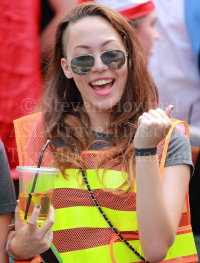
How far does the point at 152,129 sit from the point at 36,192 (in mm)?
538

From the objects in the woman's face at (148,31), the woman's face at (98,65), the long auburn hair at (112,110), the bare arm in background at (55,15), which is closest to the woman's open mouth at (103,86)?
the woman's face at (98,65)

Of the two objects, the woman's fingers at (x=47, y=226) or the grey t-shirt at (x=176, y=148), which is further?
the grey t-shirt at (x=176, y=148)

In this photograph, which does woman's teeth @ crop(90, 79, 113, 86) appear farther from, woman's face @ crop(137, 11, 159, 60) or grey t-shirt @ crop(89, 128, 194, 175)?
woman's face @ crop(137, 11, 159, 60)

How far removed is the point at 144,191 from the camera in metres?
1.92

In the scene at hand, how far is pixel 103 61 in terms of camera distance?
2.30 metres

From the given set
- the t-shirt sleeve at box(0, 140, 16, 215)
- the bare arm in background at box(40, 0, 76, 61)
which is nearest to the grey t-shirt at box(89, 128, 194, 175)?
the t-shirt sleeve at box(0, 140, 16, 215)

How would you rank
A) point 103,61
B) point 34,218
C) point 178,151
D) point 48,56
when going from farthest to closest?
point 48,56 → point 103,61 → point 178,151 → point 34,218

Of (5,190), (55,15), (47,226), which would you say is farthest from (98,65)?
(55,15)

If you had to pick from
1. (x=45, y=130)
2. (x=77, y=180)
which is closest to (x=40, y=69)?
(x=45, y=130)

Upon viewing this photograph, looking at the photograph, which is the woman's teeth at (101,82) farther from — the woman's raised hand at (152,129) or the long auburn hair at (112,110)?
the woman's raised hand at (152,129)

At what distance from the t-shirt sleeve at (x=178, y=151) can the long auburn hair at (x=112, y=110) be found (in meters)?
0.19

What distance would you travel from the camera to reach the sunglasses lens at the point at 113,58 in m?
2.30

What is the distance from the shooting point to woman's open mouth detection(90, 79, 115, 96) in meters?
2.33

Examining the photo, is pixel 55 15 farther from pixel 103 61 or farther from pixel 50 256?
pixel 50 256
